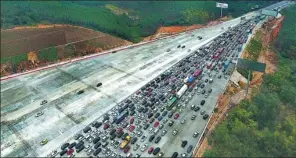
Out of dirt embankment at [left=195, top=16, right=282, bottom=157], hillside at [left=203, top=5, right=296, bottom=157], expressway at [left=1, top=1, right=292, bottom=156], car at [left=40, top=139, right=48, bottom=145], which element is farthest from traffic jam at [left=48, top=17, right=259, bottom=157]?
hillside at [left=203, top=5, right=296, bottom=157]

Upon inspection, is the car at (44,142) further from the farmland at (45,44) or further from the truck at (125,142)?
the farmland at (45,44)

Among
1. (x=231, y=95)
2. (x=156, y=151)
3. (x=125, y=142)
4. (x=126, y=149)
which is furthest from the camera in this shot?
(x=231, y=95)

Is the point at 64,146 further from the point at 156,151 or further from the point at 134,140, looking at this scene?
the point at 156,151

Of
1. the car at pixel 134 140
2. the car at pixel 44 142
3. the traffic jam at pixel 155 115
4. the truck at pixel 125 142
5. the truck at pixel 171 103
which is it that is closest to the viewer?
the traffic jam at pixel 155 115

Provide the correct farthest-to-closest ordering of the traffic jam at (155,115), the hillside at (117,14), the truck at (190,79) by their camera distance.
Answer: the hillside at (117,14) → the truck at (190,79) → the traffic jam at (155,115)

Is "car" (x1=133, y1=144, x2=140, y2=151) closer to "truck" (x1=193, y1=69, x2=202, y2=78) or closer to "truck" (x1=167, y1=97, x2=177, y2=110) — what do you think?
"truck" (x1=167, y1=97, x2=177, y2=110)

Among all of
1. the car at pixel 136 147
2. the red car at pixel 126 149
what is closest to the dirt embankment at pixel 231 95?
the car at pixel 136 147

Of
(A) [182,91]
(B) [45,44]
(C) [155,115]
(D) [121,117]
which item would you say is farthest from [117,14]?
(C) [155,115]

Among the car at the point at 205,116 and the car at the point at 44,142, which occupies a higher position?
the car at the point at 44,142
